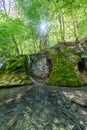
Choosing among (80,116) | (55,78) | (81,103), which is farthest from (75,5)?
(80,116)

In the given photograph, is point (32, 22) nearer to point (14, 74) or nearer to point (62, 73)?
point (14, 74)

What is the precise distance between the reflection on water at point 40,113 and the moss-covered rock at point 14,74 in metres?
2.31

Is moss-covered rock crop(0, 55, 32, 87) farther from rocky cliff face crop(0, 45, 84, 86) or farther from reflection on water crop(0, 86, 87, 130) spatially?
reflection on water crop(0, 86, 87, 130)

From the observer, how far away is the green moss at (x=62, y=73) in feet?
32.9

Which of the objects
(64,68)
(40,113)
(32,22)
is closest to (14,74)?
(64,68)

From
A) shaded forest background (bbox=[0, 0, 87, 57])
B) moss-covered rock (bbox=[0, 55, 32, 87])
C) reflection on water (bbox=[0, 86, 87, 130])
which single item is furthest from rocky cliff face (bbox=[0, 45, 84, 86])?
shaded forest background (bbox=[0, 0, 87, 57])

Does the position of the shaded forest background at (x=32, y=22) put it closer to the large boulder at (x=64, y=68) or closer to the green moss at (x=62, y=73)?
the large boulder at (x=64, y=68)

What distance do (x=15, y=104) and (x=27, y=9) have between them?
16.4m

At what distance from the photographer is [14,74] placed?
10.9 metres

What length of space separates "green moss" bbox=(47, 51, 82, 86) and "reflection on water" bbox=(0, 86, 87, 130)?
2193 mm

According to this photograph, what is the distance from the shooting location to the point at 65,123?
5.11 meters

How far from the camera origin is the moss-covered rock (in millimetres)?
10281

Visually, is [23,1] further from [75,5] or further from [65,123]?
[65,123]

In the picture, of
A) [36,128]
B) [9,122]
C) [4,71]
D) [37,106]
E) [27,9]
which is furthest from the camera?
[27,9]
